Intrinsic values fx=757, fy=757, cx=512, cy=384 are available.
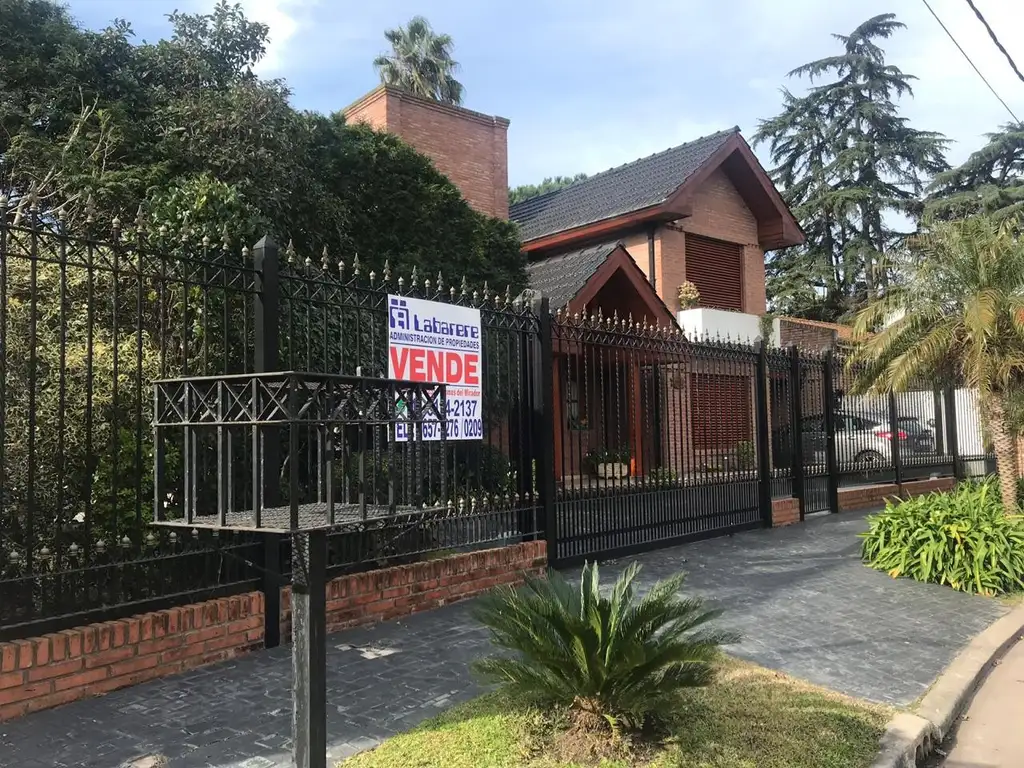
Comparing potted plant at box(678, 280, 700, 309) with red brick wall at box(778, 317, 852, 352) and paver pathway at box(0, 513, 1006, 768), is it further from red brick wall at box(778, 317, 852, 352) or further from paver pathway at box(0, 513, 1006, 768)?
paver pathway at box(0, 513, 1006, 768)

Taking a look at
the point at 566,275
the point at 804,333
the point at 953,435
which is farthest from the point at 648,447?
the point at 804,333

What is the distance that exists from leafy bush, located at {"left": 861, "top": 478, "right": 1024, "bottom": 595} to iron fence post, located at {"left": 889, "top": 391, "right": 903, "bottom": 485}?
4761mm

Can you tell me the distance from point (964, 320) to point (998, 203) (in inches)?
1076

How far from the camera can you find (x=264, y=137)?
402 inches

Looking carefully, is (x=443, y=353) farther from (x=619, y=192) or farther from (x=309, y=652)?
(x=619, y=192)

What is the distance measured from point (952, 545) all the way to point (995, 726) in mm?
3629

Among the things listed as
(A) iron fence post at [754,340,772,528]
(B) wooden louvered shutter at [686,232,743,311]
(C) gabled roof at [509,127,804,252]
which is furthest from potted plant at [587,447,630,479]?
(B) wooden louvered shutter at [686,232,743,311]

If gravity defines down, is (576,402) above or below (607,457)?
above

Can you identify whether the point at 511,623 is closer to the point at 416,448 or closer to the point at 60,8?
the point at 416,448

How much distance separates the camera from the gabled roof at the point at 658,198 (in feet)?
54.8

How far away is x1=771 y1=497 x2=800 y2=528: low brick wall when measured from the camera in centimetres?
1103

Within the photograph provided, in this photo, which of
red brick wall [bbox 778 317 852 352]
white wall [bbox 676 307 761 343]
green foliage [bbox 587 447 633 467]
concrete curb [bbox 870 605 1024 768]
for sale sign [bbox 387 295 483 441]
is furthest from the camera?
red brick wall [bbox 778 317 852 352]

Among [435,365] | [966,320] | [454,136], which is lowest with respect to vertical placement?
[435,365]

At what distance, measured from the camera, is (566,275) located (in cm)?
1402
